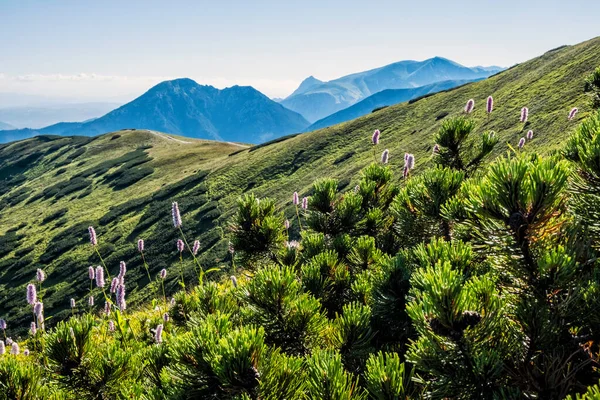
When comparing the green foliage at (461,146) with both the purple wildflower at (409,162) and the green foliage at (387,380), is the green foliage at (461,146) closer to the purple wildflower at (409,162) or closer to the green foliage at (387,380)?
the purple wildflower at (409,162)

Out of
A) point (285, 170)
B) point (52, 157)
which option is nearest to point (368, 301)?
point (285, 170)

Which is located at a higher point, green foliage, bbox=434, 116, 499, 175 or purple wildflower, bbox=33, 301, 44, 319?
green foliage, bbox=434, 116, 499, 175

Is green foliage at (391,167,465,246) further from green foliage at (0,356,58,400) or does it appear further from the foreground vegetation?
green foliage at (0,356,58,400)

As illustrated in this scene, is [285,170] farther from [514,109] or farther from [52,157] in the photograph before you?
[52,157]

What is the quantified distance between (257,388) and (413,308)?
83 centimetres

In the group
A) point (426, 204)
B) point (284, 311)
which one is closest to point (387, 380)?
point (284, 311)

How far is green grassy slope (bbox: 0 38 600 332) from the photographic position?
51344 millimetres

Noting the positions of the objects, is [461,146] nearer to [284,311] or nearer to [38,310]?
[284,311]

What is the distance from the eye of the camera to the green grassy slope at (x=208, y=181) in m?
51.3

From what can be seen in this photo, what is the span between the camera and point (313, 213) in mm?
4410

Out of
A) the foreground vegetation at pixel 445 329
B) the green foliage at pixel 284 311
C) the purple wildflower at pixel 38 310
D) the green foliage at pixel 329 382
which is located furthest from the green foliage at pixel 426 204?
the purple wildflower at pixel 38 310

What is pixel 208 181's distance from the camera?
80312mm

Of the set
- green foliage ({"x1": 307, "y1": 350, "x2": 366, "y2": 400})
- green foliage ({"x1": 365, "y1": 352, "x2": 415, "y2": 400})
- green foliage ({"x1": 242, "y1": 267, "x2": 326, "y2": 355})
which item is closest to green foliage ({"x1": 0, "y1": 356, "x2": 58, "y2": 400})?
green foliage ({"x1": 242, "y1": 267, "x2": 326, "y2": 355})

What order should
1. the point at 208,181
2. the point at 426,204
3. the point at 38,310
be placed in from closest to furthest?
the point at 426,204 → the point at 38,310 → the point at 208,181
